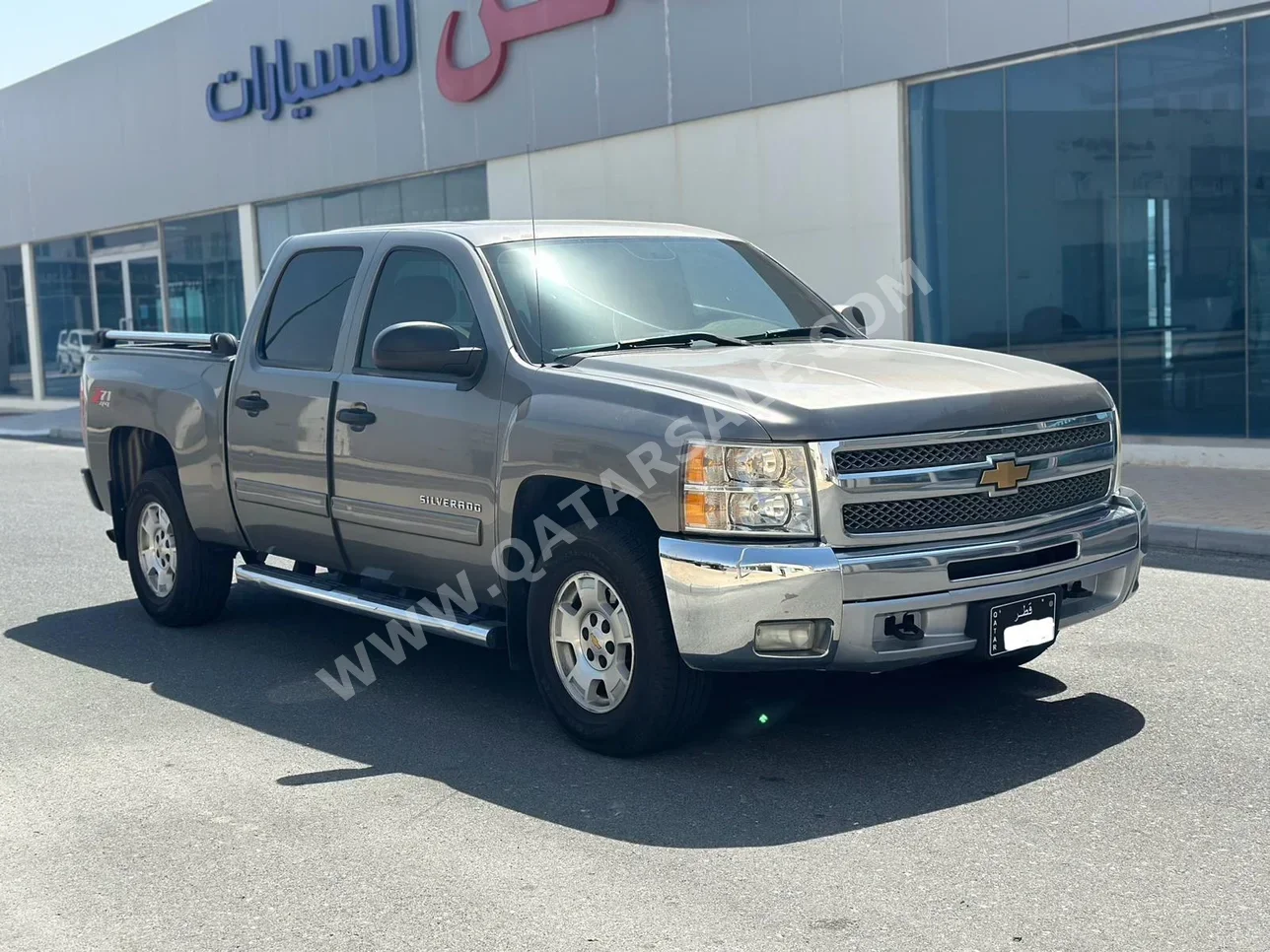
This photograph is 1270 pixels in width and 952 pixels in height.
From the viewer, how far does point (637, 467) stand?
504cm

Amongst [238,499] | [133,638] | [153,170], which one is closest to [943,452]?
[238,499]

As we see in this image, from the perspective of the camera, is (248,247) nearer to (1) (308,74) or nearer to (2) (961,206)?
(1) (308,74)

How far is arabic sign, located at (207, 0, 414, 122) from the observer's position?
23016 mm

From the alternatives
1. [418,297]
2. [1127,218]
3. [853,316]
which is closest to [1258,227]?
[1127,218]

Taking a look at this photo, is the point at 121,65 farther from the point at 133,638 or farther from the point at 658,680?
the point at 658,680

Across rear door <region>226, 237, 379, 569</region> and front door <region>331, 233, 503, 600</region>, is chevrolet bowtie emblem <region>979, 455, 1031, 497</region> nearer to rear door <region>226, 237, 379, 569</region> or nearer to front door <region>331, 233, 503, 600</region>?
front door <region>331, 233, 503, 600</region>

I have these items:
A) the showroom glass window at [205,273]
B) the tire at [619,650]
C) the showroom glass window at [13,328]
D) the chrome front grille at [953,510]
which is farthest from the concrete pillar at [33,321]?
the chrome front grille at [953,510]

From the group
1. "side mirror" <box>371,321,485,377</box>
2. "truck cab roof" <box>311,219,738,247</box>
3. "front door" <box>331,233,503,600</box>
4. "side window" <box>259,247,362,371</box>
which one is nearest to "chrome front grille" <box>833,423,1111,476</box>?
"front door" <box>331,233,503,600</box>

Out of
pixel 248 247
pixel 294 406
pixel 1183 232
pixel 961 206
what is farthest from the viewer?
pixel 248 247

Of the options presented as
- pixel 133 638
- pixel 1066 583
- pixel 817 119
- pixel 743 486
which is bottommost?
pixel 133 638

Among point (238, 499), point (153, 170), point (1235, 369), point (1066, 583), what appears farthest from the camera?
point (153, 170)

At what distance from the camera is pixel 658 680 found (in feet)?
16.4

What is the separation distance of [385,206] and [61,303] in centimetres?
1419

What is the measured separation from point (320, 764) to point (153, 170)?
27420 mm
